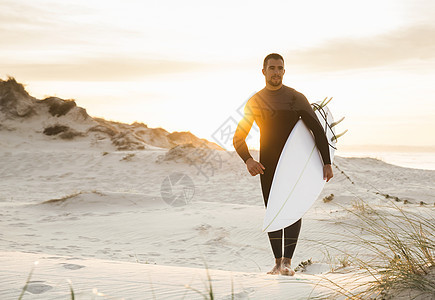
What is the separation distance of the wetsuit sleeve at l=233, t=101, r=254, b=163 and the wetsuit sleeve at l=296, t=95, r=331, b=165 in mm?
469

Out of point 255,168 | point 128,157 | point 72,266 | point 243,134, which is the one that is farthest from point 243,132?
point 128,157

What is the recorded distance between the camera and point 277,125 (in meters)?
3.97

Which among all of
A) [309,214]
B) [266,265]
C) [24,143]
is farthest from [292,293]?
[24,143]

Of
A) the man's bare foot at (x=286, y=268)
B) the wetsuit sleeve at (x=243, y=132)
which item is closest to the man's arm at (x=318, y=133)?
the wetsuit sleeve at (x=243, y=132)

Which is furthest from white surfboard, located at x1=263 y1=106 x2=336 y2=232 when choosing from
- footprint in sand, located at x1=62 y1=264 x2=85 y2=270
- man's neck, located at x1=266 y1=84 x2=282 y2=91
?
footprint in sand, located at x1=62 y1=264 x2=85 y2=270

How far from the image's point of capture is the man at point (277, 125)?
3.92 metres

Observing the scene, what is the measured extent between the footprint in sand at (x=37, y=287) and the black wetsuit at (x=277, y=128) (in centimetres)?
201

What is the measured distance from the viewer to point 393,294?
7.12 feet

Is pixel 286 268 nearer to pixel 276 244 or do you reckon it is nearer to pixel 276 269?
pixel 276 269

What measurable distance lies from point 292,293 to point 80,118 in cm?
2381

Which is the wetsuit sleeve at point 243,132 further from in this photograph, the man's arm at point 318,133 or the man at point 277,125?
the man's arm at point 318,133

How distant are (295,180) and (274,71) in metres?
1.01

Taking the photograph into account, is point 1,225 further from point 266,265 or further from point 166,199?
point 266,265

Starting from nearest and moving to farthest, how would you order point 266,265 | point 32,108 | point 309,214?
1. point 266,265
2. point 309,214
3. point 32,108
